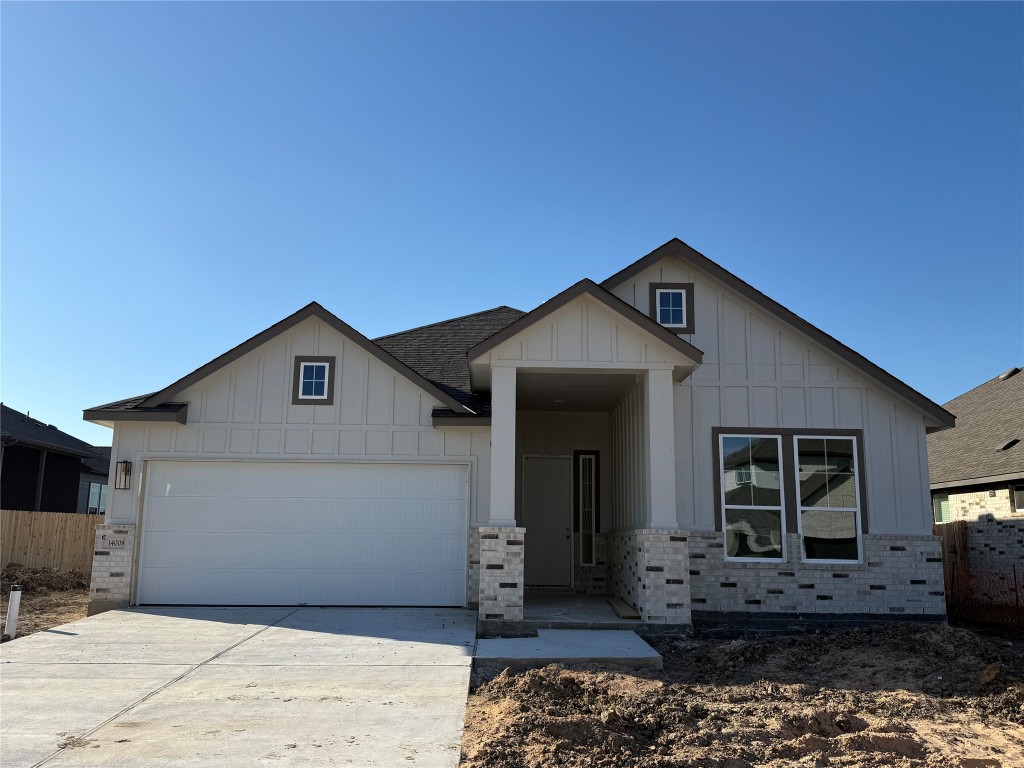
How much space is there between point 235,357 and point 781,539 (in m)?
8.33

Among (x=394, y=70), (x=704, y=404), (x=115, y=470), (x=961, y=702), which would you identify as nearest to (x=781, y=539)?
(x=704, y=404)

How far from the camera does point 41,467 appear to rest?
22.9m

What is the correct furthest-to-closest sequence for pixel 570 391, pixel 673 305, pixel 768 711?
pixel 570 391 < pixel 673 305 < pixel 768 711

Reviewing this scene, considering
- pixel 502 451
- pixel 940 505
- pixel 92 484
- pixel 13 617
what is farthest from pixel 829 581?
pixel 92 484

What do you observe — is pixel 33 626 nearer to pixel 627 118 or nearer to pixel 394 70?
pixel 394 70

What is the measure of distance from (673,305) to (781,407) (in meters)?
2.15

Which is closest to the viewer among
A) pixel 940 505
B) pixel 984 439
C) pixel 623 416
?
pixel 623 416

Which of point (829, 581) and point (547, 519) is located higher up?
point (547, 519)

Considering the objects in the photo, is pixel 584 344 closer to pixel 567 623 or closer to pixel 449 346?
pixel 567 623

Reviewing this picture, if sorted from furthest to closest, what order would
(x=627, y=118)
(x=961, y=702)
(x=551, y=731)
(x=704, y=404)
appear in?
(x=627, y=118) → (x=704, y=404) → (x=961, y=702) → (x=551, y=731)

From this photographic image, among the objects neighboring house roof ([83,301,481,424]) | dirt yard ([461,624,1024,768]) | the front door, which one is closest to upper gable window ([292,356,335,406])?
neighboring house roof ([83,301,481,424])

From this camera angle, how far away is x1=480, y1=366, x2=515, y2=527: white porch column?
31.7ft

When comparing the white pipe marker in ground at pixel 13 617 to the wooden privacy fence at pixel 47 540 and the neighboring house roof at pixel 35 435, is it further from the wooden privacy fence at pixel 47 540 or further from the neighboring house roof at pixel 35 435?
the neighboring house roof at pixel 35 435

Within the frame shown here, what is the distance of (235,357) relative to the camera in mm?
11547
